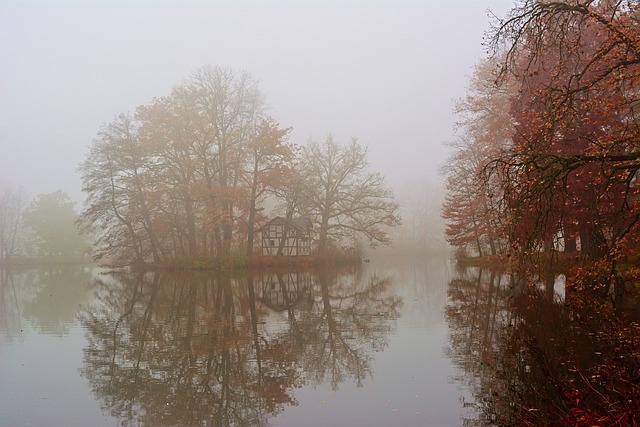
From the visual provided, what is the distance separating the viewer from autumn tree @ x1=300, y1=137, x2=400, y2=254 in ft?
144

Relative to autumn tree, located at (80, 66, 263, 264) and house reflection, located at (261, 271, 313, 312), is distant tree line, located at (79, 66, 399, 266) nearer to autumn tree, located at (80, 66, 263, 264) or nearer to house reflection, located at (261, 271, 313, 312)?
autumn tree, located at (80, 66, 263, 264)

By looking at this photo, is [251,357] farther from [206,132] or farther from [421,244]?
[421,244]

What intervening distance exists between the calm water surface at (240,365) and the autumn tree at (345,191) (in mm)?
27297

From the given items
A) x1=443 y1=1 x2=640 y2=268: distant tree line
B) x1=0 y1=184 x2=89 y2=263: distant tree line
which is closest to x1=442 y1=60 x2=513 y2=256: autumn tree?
x1=443 y1=1 x2=640 y2=268: distant tree line

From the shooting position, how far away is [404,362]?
8758 mm

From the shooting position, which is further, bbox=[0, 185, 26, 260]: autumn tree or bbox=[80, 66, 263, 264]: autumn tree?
bbox=[0, 185, 26, 260]: autumn tree

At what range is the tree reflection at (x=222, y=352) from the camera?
674 centimetres

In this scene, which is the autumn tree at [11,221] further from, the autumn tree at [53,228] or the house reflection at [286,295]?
the house reflection at [286,295]

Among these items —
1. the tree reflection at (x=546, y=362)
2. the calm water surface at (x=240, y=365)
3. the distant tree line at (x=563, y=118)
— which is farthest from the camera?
the distant tree line at (x=563, y=118)

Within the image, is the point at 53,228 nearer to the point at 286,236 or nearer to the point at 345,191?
the point at 286,236

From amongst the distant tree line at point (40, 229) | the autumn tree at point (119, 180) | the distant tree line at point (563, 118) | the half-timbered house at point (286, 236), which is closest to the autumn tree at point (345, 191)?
the half-timbered house at point (286, 236)

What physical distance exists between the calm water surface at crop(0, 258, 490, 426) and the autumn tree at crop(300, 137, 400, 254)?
27.3 m

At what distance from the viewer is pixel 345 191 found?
4556 centimetres

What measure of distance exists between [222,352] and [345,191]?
36451mm
